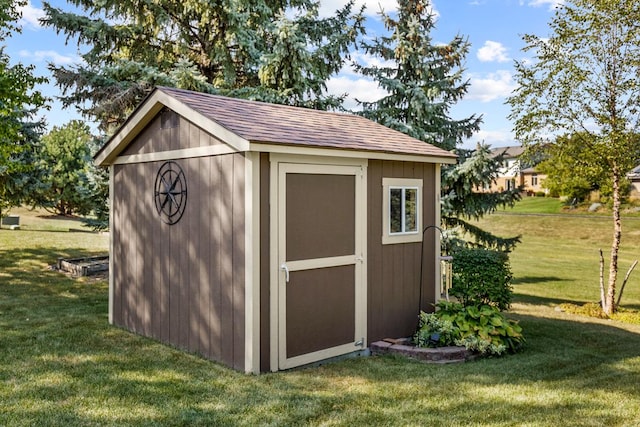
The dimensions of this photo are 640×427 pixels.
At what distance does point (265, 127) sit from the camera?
5766mm

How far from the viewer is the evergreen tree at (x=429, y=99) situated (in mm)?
12016

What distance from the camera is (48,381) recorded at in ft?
16.2

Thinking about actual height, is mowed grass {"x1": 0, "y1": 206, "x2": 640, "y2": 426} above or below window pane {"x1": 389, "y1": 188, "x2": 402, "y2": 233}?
below

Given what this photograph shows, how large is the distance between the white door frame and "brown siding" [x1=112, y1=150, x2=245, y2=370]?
12.7 inches

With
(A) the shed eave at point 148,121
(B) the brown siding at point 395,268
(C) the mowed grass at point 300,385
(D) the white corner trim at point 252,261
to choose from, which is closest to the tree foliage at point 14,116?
(A) the shed eave at point 148,121

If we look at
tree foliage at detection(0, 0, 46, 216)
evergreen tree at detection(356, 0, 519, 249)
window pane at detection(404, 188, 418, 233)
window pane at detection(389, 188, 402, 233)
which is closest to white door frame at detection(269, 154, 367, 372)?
window pane at detection(389, 188, 402, 233)

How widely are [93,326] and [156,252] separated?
5.53 ft

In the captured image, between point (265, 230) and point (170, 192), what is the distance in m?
1.59

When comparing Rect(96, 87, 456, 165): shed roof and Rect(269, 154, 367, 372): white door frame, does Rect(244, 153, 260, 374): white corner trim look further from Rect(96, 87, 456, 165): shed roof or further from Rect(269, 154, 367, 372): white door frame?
Rect(96, 87, 456, 165): shed roof

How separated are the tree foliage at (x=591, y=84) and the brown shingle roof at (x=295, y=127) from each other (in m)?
5.10

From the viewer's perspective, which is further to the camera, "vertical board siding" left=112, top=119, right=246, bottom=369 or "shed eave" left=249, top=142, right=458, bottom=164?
"vertical board siding" left=112, top=119, right=246, bottom=369

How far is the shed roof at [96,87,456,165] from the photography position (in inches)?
214

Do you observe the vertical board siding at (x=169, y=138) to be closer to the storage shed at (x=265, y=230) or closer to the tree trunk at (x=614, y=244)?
the storage shed at (x=265, y=230)

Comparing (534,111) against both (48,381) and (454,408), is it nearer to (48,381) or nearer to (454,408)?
(454,408)
